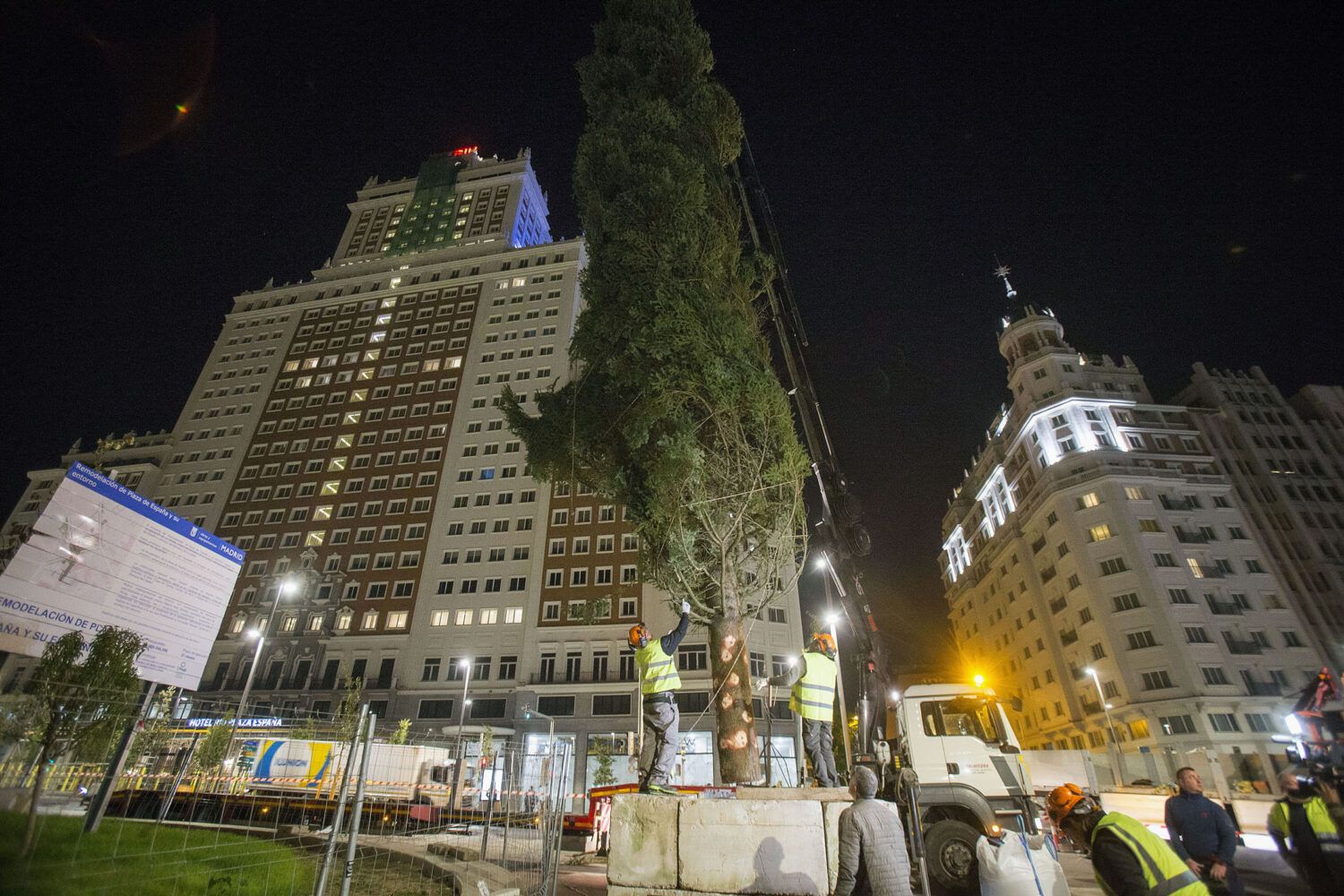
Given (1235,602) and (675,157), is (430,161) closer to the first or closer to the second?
(675,157)

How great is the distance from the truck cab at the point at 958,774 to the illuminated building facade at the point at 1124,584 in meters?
25.5

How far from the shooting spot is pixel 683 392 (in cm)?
1012

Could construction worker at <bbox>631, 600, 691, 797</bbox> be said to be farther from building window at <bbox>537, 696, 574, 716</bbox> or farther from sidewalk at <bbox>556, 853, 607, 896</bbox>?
building window at <bbox>537, 696, 574, 716</bbox>

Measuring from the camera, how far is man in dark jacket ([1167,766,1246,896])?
4957 mm

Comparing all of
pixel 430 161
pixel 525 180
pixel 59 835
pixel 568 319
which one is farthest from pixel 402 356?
pixel 59 835

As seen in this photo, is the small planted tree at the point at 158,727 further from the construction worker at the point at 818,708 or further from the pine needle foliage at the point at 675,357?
the construction worker at the point at 818,708

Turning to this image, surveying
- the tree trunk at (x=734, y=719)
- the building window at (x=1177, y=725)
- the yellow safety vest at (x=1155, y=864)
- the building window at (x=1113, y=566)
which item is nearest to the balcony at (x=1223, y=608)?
the building window at (x=1113, y=566)

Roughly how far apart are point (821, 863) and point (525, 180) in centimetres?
8439

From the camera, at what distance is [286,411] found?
5800 centimetres

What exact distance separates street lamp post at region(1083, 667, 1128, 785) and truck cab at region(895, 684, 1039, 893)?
134 feet

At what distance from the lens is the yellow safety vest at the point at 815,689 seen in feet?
25.4

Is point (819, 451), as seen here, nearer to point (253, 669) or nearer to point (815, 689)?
point (815, 689)

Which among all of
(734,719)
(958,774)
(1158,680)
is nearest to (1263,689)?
(1158,680)

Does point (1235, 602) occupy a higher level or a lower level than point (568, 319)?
lower
